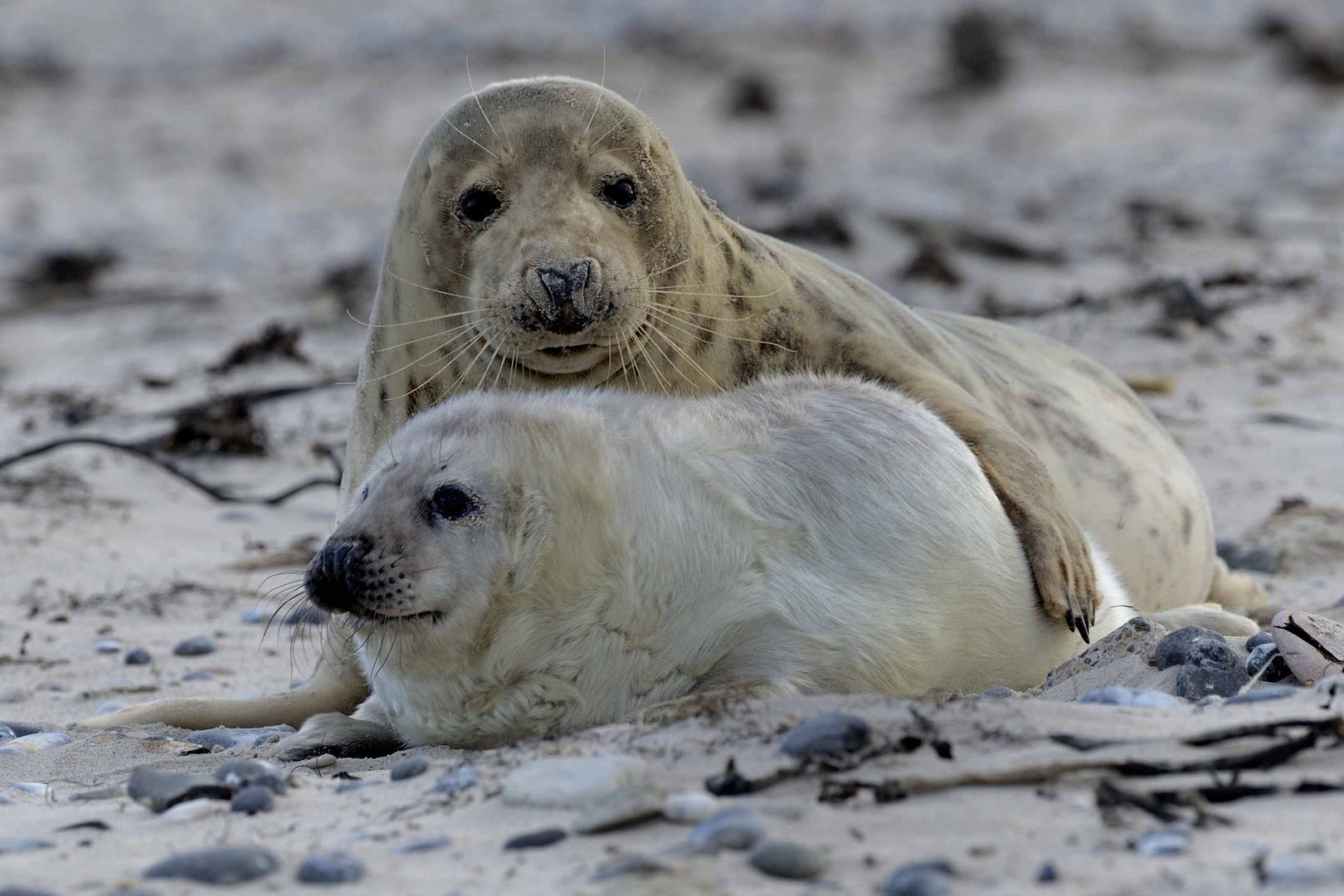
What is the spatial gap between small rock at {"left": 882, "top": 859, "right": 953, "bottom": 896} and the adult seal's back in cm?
140

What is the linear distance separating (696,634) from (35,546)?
3.29 metres

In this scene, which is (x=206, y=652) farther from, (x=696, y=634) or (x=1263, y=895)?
(x=1263, y=895)

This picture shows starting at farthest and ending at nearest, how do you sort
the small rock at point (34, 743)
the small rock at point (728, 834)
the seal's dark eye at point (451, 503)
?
the small rock at point (34, 743), the seal's dark eye at point (451, 503), the small rock at point (728, 834)

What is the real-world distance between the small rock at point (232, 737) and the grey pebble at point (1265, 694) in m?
1.84

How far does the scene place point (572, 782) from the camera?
8.25ft

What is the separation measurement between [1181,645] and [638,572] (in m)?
0.96

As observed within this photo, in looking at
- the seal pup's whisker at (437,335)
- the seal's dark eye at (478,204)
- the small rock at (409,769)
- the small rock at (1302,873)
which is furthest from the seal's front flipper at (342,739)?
the small rock at (1302,873)

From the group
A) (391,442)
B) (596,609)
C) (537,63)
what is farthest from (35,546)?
→ (537,63)

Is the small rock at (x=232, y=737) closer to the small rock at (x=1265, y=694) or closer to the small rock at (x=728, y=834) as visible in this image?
the small rock at (x=728, y=834)

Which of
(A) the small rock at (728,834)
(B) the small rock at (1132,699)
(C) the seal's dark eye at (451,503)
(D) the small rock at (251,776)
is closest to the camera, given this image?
(A) the small rock at (728,834)

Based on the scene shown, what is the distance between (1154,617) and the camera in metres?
3.68

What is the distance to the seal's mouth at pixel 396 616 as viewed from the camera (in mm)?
2994

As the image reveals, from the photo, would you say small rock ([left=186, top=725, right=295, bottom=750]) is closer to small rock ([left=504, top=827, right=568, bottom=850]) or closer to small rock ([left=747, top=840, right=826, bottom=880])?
small rock ([left=504, top=827, right=568, bottom=850])

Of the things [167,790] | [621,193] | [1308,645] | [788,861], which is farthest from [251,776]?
[1308,645]
